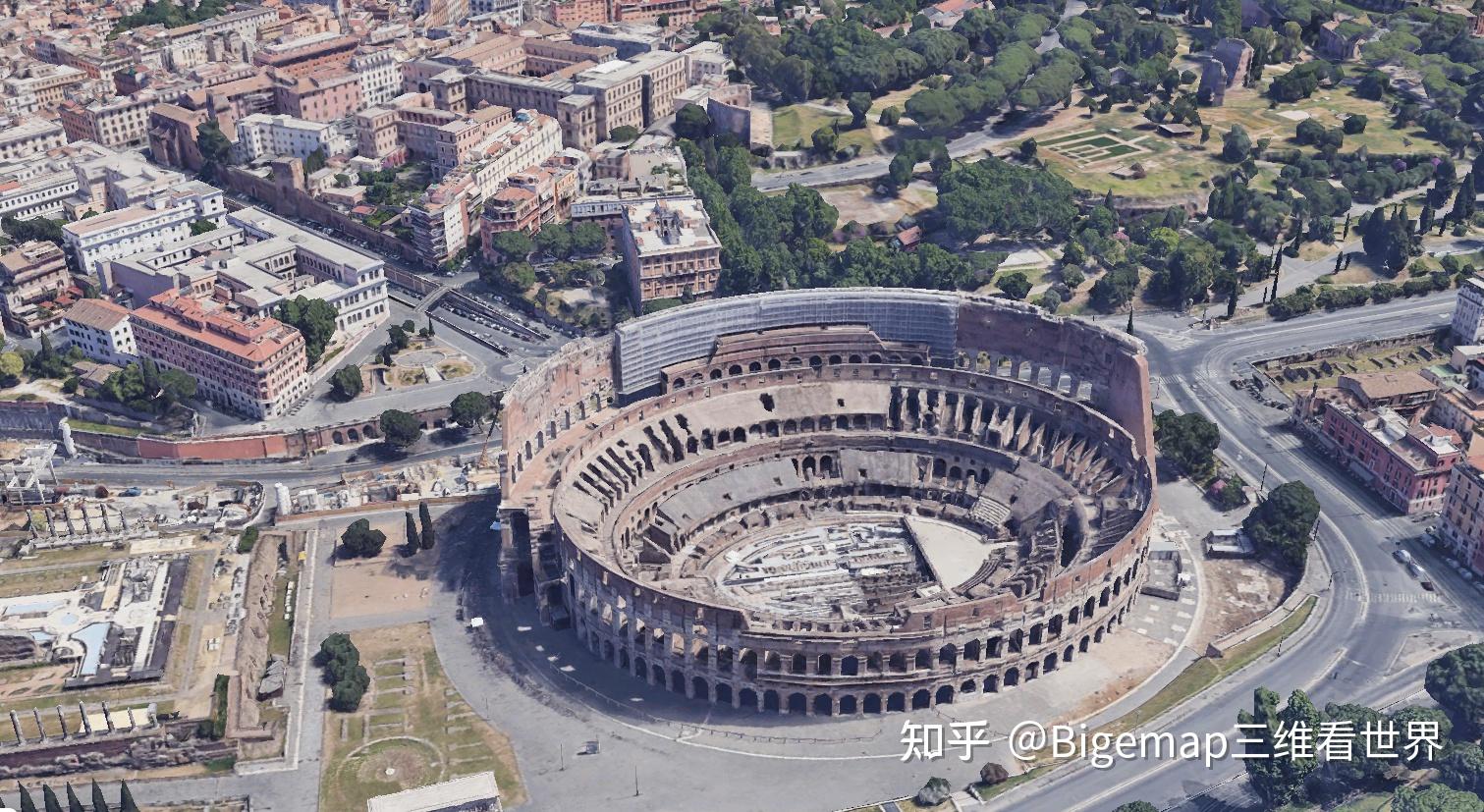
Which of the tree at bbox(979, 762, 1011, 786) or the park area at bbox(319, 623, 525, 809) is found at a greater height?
the tree at bbox(979, 762, 1011, 786)

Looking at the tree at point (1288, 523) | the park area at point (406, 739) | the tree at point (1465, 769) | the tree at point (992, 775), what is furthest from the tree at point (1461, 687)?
the park area at point (406, 739)

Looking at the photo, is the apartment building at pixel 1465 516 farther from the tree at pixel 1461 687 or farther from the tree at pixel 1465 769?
the tree at pixel 1465 769

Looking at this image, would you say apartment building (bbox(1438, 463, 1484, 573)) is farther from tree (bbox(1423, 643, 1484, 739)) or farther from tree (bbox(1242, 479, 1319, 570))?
tree (bbox(1423, 643, 1484, 739))

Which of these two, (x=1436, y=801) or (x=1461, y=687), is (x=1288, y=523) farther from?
(x=1436, y=801)

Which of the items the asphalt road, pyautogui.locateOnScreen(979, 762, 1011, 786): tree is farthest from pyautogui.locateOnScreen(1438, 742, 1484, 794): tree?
pyautogui.locateOnScreen(979, 762, 1011, 786): tree

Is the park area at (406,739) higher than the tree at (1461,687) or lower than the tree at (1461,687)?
lower

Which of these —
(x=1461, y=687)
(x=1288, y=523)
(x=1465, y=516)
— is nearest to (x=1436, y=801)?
(x=1461, y=687)

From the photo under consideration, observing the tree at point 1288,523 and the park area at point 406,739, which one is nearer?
the park area at point 406,739
